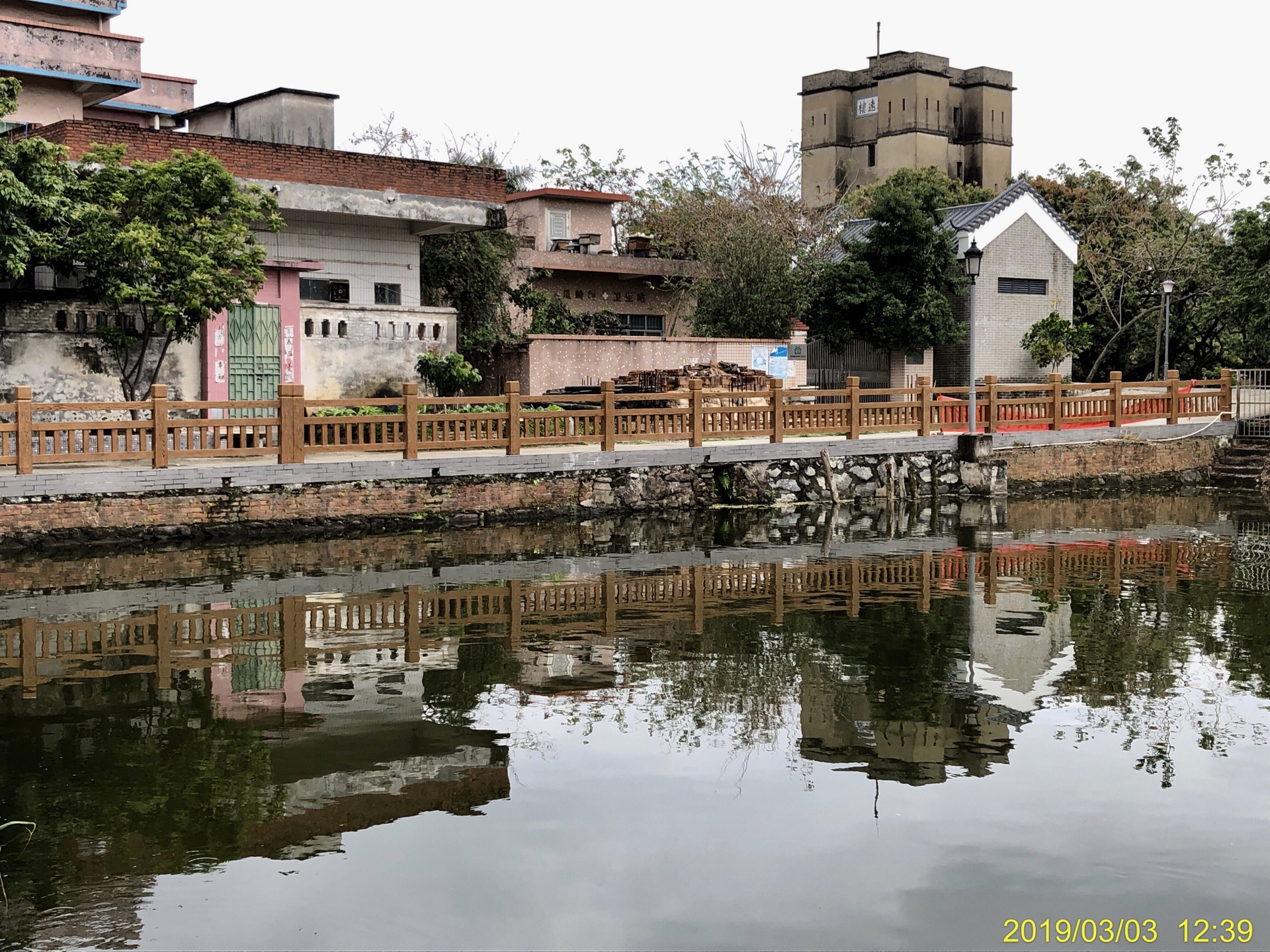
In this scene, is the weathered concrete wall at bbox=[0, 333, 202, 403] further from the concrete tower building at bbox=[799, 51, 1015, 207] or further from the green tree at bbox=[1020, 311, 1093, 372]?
the concrete tower building at bbox=[799, 51, 1015, 207]

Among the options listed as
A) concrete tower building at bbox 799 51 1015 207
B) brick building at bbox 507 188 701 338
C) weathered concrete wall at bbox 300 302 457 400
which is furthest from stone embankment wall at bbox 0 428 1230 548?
concrete tower building at bbox 799 51 1015 207

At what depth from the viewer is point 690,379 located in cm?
2466

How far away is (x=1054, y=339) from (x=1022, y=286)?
1877mm

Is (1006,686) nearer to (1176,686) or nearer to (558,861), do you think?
(1176,686)

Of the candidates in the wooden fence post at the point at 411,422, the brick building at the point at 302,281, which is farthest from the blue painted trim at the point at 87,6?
the wooden fence post at the point at 411,422

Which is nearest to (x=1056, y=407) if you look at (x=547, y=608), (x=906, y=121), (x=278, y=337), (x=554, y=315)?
(x=554, y=315)

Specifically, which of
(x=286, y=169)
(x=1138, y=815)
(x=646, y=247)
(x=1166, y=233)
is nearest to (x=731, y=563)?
(x=1138, y=815)

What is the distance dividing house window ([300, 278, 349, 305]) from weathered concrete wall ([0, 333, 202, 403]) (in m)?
3.49

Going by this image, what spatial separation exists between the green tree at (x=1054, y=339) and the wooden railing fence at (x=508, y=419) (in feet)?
20.4

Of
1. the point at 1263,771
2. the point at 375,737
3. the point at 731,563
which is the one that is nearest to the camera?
the point at 1263,771

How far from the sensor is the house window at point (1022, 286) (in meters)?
33.5

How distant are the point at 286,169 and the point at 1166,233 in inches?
911

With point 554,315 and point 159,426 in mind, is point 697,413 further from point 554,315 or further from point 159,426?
point 554,315

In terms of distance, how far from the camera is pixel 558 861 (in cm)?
648
